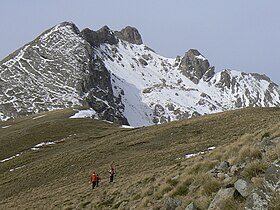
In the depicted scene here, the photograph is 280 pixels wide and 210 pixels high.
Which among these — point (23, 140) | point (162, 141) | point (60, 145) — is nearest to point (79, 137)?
point (60, 145)

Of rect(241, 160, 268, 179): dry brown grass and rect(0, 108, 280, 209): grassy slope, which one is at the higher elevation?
rect(241, 160, 268, 179): dry brown grass

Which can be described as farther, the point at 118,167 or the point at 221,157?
the point at 118,167

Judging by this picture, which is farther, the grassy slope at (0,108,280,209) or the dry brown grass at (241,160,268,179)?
the grassy slope at (0,108,280,209)

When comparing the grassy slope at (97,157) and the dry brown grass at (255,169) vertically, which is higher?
the dry brown grass at (255,169)

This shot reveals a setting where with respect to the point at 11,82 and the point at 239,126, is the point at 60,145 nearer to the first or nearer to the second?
the point at 239,126

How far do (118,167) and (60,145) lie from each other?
2379 centimetres

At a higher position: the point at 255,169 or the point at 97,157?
the point at 255,169

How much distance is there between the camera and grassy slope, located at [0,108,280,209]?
23.9 metres

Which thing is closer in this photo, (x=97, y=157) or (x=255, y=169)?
(x=255, y=169)

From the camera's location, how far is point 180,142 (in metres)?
42.2

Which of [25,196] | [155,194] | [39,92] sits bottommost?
[25,196]

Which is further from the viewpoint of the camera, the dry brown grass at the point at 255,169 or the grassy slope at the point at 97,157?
the grassy slope at the point at 97,157

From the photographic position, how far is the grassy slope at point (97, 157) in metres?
23.9

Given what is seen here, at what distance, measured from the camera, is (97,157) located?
142 ft
